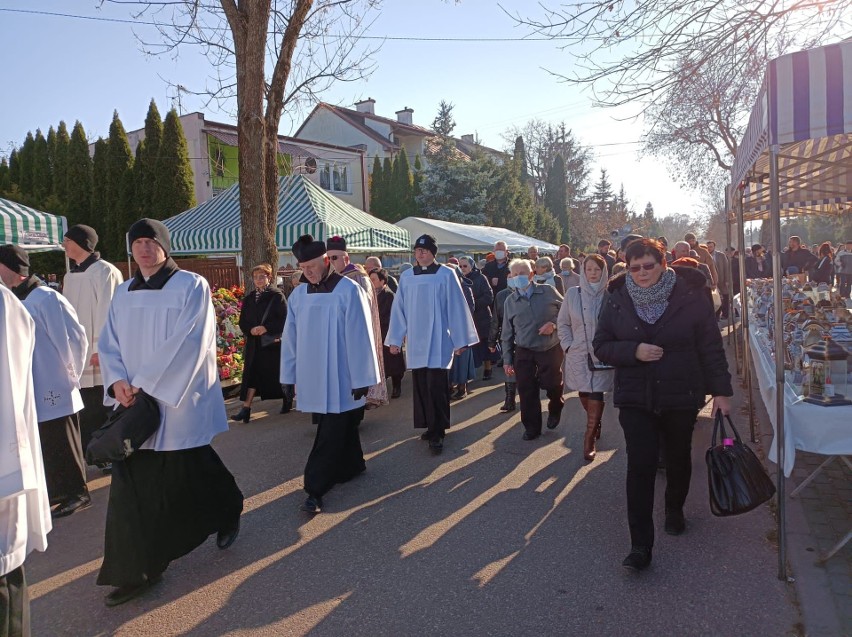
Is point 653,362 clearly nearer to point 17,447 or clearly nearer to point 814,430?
point 814,430

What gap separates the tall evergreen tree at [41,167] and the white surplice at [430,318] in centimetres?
2780

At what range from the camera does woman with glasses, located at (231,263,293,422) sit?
312 inches

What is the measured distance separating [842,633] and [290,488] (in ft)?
12.7

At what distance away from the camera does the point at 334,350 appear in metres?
5.08

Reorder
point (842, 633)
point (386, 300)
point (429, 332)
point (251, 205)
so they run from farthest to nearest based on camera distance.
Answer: point (251, 205), point (386, 300), point (429, 332), point (842, 633)

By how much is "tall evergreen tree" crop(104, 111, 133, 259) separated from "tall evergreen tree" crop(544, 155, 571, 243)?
4037 cm

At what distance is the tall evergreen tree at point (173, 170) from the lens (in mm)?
24328

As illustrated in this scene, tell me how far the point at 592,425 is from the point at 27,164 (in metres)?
31.6

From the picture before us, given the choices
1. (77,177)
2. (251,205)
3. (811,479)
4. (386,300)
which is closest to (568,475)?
(811,479)

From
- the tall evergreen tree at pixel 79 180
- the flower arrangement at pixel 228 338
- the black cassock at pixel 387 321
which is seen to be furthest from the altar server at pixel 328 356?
the tall evergreen tree at pixel 79 180

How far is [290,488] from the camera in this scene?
548cm

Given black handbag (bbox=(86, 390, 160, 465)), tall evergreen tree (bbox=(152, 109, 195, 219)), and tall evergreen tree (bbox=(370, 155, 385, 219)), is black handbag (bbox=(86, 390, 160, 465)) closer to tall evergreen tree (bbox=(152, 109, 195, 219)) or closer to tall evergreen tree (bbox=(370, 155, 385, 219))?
tall evergreen tree (bbox=(152, 109, 195, 219))

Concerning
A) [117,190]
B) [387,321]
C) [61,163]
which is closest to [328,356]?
[387,321]

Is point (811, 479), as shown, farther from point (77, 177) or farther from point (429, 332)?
point (77, 177)
